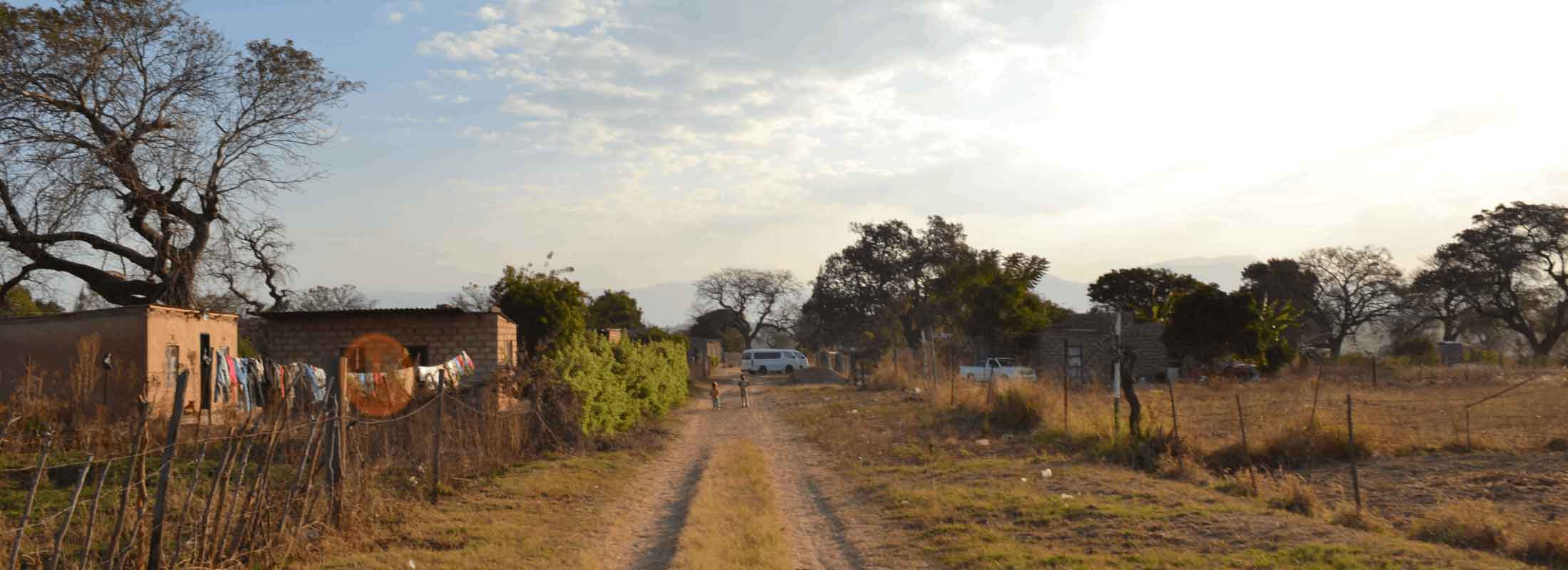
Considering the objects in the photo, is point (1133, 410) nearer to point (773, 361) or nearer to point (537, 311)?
point (537, 311)

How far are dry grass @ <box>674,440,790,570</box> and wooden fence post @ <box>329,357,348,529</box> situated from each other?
301 centimetres

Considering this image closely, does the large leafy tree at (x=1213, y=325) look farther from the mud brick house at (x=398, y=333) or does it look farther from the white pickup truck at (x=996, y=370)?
the mud brick house at (x=398, y=333)

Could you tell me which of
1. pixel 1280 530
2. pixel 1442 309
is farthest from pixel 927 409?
pixel 1442 309

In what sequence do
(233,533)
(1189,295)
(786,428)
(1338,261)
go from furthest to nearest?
(1338,261)
(1189,295)
(786,428)
(233,533)

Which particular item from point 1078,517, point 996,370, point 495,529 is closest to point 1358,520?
point 1078,517

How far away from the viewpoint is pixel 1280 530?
917cm

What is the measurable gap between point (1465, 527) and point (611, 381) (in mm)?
12501

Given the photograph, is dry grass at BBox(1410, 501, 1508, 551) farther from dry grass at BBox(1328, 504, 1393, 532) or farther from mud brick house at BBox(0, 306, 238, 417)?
mud brick house at BBox(0, 306, 238, 417)

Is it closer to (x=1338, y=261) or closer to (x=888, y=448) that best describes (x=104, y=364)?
(x=888, y=448)

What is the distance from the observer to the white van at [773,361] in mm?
53469

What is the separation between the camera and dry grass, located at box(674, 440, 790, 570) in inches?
345

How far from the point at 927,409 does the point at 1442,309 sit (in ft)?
157

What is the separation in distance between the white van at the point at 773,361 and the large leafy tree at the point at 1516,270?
3551 cm

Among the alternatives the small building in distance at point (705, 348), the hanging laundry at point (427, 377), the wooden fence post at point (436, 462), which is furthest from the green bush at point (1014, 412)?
the small building in distance at point (705, 348)
